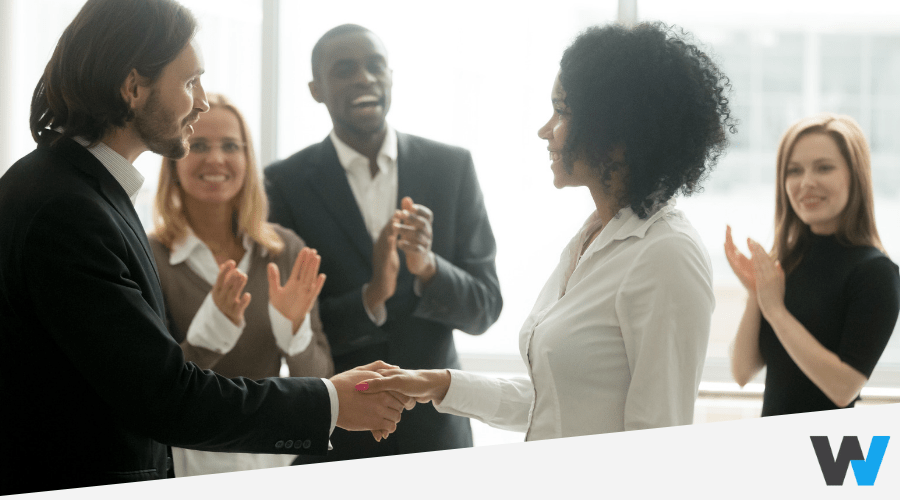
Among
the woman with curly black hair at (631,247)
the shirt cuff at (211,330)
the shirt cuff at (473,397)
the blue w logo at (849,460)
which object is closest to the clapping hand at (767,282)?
the blue w logo at (849,460)

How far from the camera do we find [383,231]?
8.22 ft

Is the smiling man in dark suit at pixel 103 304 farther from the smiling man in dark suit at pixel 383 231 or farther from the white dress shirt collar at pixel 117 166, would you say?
the smiling man in dark suit at pixel 383 231

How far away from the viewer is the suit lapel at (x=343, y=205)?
8.39ft

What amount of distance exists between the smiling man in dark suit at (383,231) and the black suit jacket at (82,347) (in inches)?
43.1

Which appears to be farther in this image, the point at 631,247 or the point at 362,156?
the point at 362,156

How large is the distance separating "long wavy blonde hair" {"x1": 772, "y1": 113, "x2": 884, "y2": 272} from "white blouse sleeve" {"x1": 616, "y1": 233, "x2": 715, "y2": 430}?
132cm

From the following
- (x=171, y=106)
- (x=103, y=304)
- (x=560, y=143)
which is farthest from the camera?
(x=560, y=143)

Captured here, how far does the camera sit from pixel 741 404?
3311 mm

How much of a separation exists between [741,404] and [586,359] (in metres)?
2.19

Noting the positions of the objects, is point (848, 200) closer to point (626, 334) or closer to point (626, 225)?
point (626, 225)

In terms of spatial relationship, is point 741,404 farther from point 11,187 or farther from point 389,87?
point 11,187

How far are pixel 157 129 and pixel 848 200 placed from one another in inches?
84.1

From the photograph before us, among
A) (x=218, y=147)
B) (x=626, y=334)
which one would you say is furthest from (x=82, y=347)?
(x=218, y=147)

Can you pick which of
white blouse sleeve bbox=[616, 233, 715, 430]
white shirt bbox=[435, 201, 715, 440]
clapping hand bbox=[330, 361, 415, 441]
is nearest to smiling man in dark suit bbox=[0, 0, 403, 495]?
clapping hand bbox=[330, 361, 415, 441]
